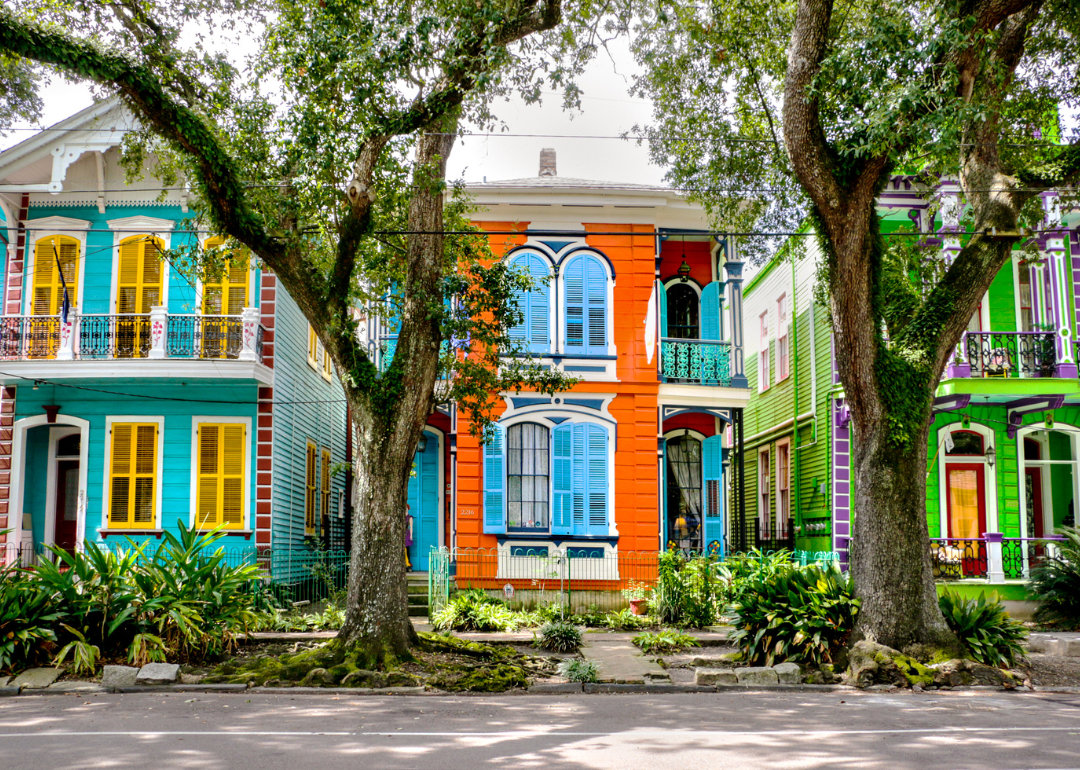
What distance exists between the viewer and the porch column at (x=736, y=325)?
61.5 feet

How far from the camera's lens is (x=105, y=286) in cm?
1759

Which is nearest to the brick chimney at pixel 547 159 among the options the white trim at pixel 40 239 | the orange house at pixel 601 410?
the orange house at pixel 601 410

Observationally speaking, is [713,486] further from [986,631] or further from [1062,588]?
[986,631]

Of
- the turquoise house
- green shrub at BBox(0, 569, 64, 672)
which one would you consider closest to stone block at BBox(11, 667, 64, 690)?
green shrub at BBox(0, 569, 64, 672)

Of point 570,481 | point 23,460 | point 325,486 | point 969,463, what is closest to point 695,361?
point 570,481

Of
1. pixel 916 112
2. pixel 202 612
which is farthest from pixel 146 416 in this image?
pixel 916 112

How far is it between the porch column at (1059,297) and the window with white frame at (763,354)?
25.2 feet

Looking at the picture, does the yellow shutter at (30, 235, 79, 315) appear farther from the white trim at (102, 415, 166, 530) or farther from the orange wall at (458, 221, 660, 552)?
the orange wall at (458, 221, 660, 552)

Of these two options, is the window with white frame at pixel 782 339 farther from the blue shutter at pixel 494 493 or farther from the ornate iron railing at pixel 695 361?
the blue shutter at pixel 494 493

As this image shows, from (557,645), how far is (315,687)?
→ 160 inches

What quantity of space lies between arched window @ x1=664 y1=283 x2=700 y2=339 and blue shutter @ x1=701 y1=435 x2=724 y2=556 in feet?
7.72

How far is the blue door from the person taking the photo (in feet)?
66.3

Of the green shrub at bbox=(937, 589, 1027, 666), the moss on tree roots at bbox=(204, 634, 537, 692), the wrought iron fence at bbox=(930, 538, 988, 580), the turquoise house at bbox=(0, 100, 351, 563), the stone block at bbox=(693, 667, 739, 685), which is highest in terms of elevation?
the turquoise house at bbox=(0, 100, 351, 563)

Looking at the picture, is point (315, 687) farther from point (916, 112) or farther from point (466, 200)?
point (916, 112)
